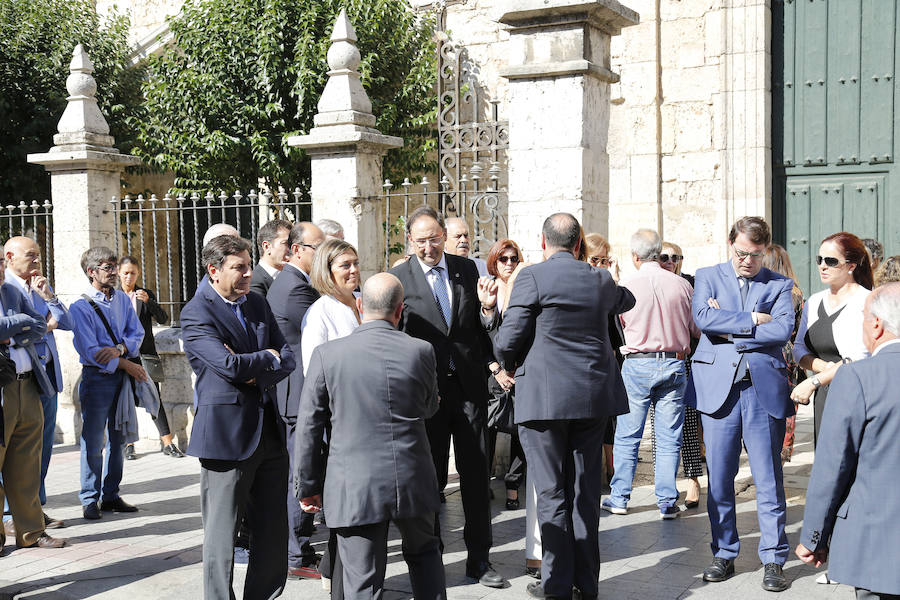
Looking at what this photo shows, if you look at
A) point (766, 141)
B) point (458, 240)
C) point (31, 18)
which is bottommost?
point (458, 240)

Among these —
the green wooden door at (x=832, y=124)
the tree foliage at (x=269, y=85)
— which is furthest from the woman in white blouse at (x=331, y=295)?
the tree foliage at (x=269, y=85)

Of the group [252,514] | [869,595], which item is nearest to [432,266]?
[252,514]

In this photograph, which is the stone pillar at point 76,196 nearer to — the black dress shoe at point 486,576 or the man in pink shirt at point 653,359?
the man in pink shirt at point 653,359

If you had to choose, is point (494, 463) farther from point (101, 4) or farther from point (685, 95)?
point (101, 4)

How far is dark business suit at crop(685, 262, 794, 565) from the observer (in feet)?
16.2

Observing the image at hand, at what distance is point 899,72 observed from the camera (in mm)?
9188

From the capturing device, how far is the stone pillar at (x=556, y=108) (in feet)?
21.3

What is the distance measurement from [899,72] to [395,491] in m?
7.85

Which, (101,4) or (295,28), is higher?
(101,4)

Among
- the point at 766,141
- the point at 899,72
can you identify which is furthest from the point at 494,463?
the point at 899,72

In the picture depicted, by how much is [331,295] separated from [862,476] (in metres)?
2.64

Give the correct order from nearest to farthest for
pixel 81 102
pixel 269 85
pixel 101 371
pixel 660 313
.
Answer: pixel 660 313 < pixel 101 371 < pixel 81 102 < pixel 269 85

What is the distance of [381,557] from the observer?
3783 millimetres

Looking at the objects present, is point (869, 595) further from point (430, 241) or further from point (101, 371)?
point (101, 371)
